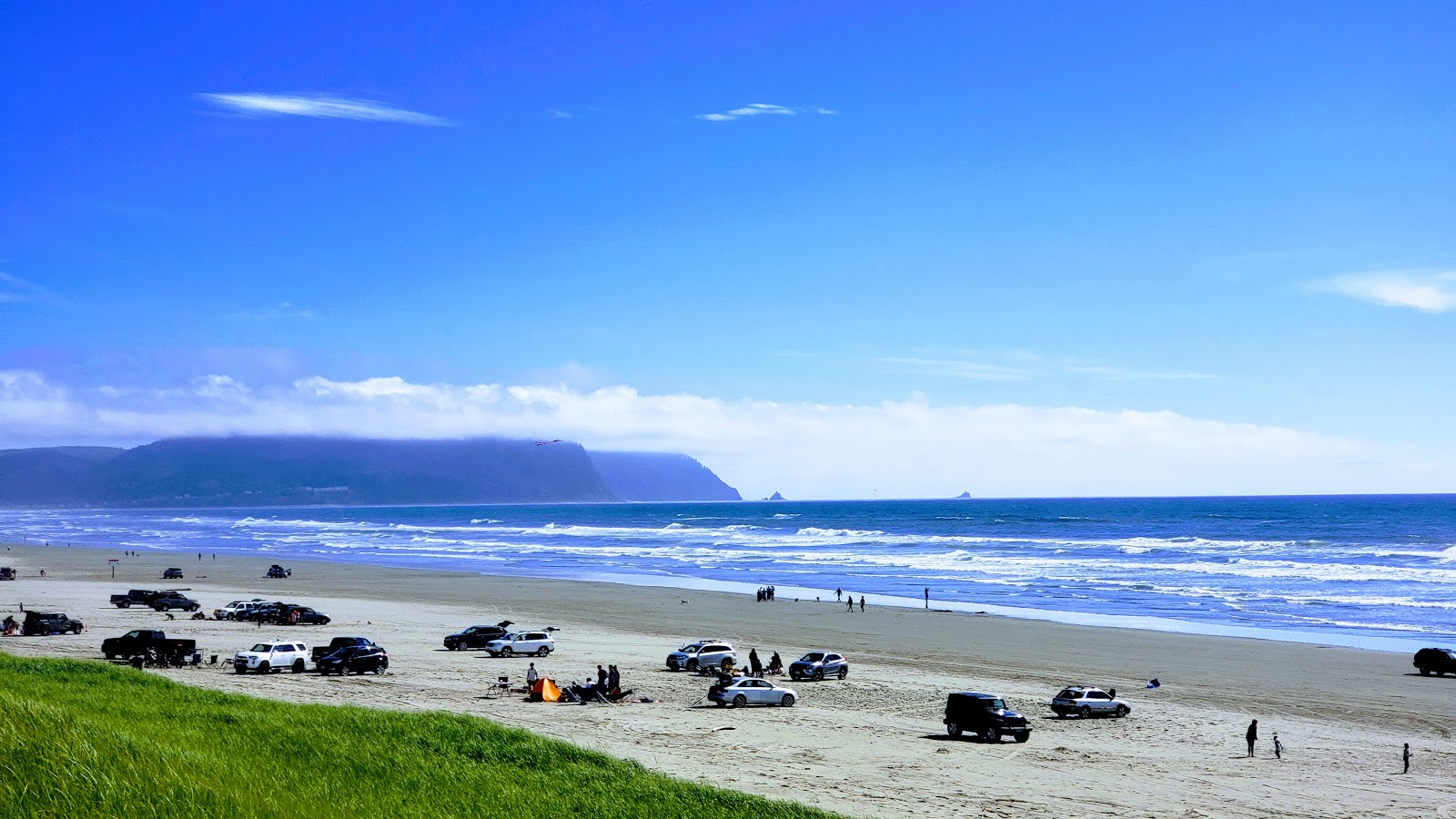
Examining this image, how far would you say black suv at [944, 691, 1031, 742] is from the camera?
86.4 ft

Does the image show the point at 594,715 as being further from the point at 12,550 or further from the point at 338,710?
the point at 12,550

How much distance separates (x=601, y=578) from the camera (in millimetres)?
83938

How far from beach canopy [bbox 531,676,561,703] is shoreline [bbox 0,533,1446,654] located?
106 feet

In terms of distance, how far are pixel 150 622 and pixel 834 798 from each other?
40.8m

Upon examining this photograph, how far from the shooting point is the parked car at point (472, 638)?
42625mm

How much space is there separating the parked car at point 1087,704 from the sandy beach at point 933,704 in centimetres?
45

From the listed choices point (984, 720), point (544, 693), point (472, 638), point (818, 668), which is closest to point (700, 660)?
point (818, 668)

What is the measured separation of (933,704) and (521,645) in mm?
16510

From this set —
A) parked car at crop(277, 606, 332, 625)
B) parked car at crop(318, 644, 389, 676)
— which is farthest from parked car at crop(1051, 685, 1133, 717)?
parked car at crop(277, 606, 332, 625)

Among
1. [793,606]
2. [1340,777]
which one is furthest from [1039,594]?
[1340,777]

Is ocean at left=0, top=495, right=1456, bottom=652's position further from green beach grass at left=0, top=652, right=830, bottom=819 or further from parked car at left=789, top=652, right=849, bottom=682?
green beach grass at left=0, top=652, right=830, bottom=819

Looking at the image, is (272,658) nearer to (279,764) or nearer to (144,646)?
(144,646)

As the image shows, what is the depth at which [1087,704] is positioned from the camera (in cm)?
3006

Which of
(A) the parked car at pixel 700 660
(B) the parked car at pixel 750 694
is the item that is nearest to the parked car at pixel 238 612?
(A) the parked car at pixel 700 660
